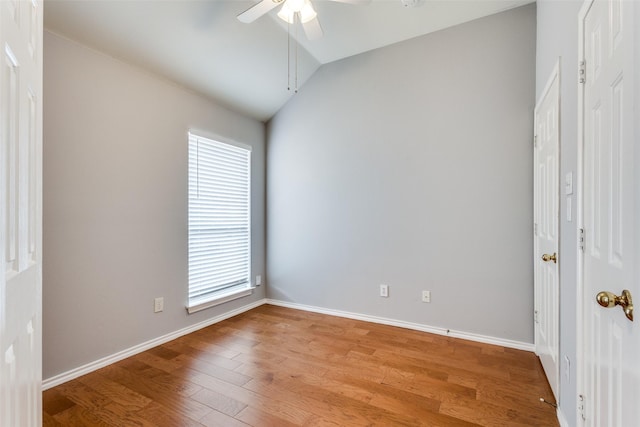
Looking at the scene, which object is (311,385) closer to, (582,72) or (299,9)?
(582,72)

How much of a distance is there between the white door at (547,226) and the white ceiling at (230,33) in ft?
4.11

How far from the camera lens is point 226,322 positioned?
3246 millimetres

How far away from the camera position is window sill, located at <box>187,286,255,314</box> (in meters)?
3.01

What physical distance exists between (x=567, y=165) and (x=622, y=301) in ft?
3.38

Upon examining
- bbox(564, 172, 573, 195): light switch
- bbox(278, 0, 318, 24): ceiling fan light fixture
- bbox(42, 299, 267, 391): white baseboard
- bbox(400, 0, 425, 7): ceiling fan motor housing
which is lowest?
bbox(42, 299, 267, 391): white baseboard

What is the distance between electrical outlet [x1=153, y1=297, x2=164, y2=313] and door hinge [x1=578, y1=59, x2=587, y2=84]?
336 centimetres

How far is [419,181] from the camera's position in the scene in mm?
2982

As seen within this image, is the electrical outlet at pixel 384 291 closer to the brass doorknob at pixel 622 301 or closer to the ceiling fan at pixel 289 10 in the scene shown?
the brass doorknob at pixel 622 301

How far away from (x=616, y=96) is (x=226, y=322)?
348 cm

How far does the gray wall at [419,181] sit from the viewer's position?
258 cm

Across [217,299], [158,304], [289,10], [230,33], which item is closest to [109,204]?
[158,304]

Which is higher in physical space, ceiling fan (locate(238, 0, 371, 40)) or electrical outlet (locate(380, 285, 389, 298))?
ceiling fan (locate(238, 0, 371, 40))

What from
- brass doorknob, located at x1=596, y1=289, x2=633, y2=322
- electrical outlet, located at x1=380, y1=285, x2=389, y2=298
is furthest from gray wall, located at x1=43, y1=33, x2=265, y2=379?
brass doorknob, located at x1=596, y1=289, x2=633, y2=322

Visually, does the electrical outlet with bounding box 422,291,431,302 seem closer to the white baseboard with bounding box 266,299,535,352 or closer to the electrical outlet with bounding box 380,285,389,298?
the white baseboard with bounding box 266,299,535,352
